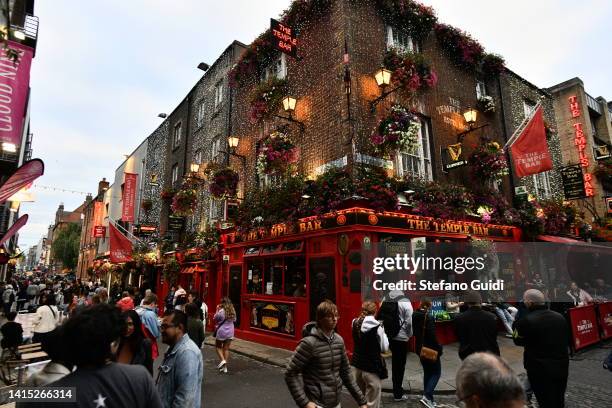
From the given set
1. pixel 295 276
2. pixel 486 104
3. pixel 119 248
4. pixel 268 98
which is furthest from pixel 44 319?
pixel 486 104

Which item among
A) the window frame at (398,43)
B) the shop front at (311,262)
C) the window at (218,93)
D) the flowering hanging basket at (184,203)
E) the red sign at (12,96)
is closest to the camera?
the red sign at (12,96)

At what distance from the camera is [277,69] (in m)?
15.7

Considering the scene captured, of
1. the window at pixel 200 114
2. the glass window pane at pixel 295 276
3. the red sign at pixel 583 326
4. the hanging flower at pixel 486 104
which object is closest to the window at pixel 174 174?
the window at pixel 200 114

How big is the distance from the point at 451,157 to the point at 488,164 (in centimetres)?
159

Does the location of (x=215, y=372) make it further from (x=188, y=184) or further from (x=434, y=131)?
(x=188, y=184)

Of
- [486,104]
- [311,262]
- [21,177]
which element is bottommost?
Answer: [311,262]

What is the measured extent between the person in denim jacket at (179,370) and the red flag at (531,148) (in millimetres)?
13153

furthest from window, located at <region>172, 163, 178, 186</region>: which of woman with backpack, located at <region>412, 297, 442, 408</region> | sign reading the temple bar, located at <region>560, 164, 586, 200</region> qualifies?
sign reading the temple bar, located at <region>560, 164, 586, 200</region>

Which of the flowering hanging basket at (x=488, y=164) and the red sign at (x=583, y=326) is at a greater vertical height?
the flowering hanging basket at (x=488, y=164)

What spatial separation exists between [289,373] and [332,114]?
32.3 ft

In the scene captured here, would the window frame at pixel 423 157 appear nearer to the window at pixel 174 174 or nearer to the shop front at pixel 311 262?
the shop front at pixel 311 262

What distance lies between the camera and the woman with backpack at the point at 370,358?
5.41 metres

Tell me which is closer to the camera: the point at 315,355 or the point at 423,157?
the point at 315,355

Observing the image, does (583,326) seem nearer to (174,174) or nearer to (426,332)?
(426,332)
